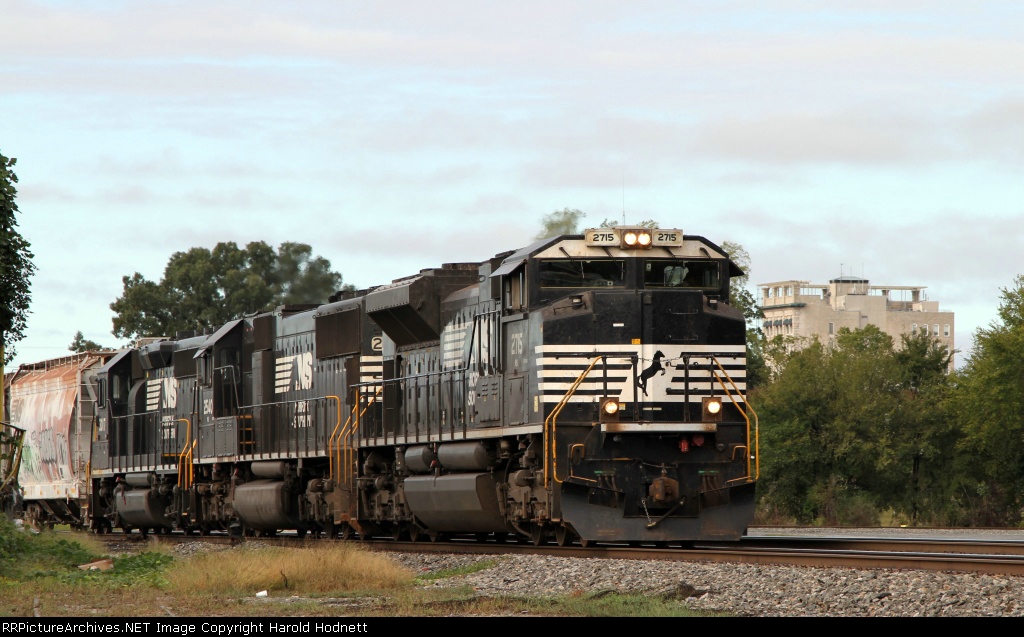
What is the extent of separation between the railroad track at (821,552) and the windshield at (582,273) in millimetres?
3098

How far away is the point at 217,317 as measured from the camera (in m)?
69.1

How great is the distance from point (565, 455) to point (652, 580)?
3.98m

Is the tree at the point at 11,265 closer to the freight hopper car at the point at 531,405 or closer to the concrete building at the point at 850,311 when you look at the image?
the freight hopper car at the point at 531,405

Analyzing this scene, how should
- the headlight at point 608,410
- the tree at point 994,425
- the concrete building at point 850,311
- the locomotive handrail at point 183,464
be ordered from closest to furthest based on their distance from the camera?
the headlight at point 608,410 < the locomotive handrail at point 183,464 < the tree at point 994,425 < the concrete building at point 850,311

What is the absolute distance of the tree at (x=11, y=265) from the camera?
17.5 m

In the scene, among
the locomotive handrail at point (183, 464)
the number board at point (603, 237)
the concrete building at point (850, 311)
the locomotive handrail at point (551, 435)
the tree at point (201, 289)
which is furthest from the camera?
the concrete building at point (850, 311)

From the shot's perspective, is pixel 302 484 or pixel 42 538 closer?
pixel 42 538

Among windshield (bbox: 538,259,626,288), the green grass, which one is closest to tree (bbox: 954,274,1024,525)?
windshield (bbox: 538,259,626,288)

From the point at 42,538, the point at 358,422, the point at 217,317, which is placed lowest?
the point at 42,538

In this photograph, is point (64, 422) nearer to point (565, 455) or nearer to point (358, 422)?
point (358, 422)

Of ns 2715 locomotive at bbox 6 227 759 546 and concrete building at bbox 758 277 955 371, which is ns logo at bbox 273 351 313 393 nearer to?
ns 2715 locomotive at bbox 6 227 759 546

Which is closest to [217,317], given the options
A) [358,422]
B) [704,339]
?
[358,422]

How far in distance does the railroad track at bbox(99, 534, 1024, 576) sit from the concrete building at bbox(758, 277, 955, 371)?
120473 millimetres

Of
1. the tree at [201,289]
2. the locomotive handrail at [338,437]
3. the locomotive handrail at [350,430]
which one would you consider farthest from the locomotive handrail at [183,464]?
the tree at [201,289]
